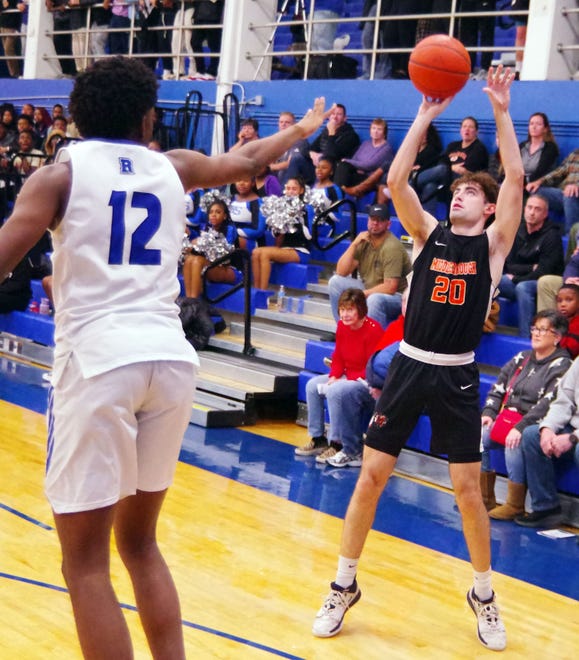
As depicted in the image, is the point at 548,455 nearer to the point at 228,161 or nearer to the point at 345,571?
the point at 345,571

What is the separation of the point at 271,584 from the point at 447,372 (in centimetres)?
136

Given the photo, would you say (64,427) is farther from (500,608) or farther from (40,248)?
(40,248)

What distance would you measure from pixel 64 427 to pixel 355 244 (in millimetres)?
6402

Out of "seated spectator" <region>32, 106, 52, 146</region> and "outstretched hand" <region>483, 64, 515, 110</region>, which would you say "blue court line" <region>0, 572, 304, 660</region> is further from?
"seated spectator" <region>32, 106, 52, 146</region>

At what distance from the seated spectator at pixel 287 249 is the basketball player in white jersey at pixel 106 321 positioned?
24.7 ft

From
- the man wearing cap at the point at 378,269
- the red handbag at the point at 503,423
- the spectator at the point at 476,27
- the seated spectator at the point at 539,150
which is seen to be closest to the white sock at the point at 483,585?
the red handbag at the point at 503,423

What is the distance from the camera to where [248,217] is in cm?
1078

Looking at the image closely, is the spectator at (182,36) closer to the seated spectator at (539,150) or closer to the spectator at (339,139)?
the spectator at (339,139)

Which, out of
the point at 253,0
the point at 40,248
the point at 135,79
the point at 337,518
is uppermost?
the point at 253,0

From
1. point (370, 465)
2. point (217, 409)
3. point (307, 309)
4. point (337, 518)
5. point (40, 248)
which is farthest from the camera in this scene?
point (40, 248)

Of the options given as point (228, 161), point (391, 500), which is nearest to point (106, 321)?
point (228, 161)

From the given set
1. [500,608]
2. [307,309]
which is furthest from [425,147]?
[500,608]

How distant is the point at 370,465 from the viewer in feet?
14.3

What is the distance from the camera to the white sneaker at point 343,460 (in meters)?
7.42
